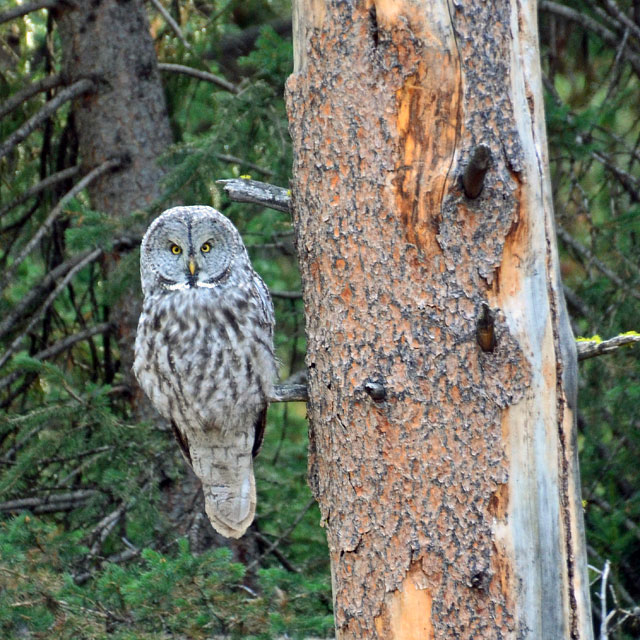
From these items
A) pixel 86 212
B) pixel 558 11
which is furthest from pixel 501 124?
pixel 558 11

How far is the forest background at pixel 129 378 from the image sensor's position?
3.16 m

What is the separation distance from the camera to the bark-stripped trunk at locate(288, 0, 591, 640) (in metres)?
2.15

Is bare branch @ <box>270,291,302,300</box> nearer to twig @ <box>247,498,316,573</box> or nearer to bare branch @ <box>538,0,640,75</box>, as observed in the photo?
twig @ <box>247,498,316,573</box>

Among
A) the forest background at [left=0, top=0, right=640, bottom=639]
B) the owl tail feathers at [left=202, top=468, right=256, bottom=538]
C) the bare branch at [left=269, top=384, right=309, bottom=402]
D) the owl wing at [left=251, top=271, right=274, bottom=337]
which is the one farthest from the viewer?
the owl tail feathers at [left=202, top=468, right=256, bottom=538]

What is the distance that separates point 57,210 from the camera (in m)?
4.20

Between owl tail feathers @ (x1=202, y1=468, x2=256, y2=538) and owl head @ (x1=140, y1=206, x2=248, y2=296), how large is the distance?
797mm

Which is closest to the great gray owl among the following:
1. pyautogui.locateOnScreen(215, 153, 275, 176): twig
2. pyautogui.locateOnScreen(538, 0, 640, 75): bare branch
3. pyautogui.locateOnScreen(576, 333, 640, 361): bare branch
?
pyautogui.locateOnScreen(215, 153, 275, 176): twig

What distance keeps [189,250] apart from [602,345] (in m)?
1.64

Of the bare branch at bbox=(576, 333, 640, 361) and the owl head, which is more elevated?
the owl head

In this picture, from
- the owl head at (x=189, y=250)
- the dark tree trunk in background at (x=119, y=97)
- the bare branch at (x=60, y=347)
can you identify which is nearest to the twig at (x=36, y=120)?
the dark tree trunk in background at (x=119, y=97)

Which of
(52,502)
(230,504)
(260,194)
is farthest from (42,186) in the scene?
(260,194)

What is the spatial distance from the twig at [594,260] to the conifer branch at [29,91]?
2.53 meters

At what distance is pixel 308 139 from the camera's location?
2.40 m

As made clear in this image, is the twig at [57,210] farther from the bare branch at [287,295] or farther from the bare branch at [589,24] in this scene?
the bare branch at [589,24]
